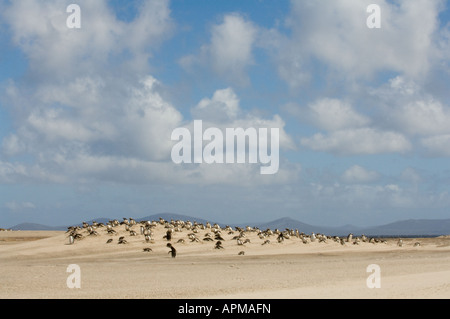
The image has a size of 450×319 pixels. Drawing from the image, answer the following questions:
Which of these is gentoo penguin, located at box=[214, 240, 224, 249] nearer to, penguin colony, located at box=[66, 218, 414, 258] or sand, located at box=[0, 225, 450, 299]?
penguin colony, located at box=[66, 218, 414, 258]

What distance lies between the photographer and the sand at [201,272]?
Answer: 16.0 metres

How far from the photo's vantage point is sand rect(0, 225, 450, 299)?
1603 centimetres

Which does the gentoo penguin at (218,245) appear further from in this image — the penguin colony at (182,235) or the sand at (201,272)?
the sand at (201,272)

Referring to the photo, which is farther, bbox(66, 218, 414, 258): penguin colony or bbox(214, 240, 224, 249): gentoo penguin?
bbox(66, 218, 414, 258): penguin colony

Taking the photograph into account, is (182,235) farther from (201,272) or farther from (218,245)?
(201,272)

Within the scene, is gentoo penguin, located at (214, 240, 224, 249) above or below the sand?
above

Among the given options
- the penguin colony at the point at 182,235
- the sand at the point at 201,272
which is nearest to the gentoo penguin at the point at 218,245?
the penguin colony at the point at 182,235

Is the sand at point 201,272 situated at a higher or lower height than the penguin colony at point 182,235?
Answer: lower

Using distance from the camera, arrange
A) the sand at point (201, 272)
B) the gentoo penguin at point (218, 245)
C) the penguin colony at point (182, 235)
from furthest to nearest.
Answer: the penguin colony at point (182, 235) → the gentoo penguin at point (218, 245) → the sand at point (201, 272)

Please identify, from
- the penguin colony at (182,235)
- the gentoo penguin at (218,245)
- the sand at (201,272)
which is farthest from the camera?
the penguin colony at (182,235)

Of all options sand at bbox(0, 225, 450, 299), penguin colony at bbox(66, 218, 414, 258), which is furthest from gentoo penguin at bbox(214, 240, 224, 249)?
sand at bbox(0, 225, 450, 299)
